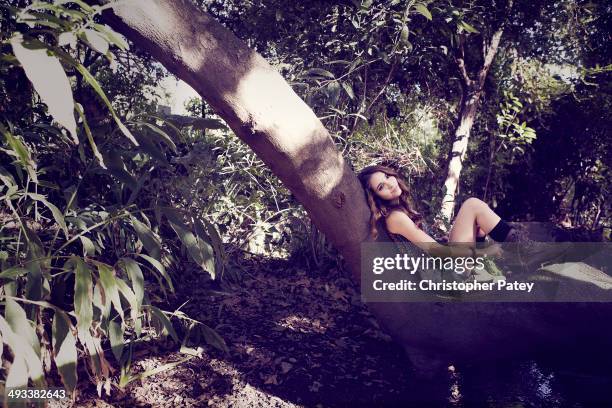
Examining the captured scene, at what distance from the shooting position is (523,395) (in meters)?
2.43

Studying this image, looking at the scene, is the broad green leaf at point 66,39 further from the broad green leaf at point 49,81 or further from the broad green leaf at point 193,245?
the broad green leaf at point 193,245

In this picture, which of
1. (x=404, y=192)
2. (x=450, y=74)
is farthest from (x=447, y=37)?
(x=404, y=192)

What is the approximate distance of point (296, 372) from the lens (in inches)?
101

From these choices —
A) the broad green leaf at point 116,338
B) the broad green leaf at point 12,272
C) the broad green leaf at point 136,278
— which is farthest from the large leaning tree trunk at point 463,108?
A: the broad green leaf at point 12,272

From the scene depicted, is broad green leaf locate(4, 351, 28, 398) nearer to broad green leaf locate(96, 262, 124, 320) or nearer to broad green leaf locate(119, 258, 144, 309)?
broad green leaf locate(96, 262, 124, 320)

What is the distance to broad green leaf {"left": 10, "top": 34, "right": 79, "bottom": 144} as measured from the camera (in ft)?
3.72

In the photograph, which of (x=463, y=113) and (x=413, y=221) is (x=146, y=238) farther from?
(x=463, y=113)

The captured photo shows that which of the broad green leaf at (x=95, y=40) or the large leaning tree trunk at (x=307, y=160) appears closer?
the broad green leaf at (x=95, y=40)

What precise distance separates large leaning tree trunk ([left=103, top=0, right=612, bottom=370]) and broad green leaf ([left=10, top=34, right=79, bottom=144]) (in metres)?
0.52

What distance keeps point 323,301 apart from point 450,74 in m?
2.42

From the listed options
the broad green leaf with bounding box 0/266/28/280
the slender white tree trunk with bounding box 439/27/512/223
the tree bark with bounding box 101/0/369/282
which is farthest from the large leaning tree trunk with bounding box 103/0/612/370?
the slender white tree trunk with bounding box 439/27/512/223

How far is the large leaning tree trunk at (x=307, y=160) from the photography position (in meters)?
1.71

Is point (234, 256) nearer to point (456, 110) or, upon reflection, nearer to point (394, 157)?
point (394, 157)

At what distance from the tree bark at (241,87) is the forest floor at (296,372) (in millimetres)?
1093
